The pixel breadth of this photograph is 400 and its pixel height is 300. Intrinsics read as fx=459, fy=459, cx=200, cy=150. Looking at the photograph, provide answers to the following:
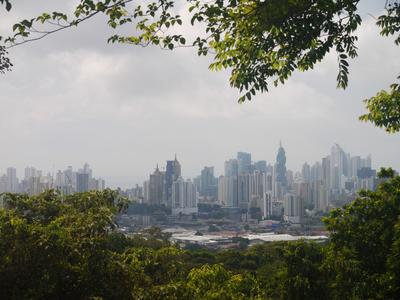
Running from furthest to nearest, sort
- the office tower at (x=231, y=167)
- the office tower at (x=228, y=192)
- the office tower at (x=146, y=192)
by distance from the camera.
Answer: the office tower at (x=231, y=167)
the office tower at (x=228, y=192)
the office tower at (x=146, y=192)

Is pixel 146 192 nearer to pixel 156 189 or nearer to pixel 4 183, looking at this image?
pixel 156 189

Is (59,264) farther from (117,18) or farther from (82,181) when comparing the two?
(82,181)

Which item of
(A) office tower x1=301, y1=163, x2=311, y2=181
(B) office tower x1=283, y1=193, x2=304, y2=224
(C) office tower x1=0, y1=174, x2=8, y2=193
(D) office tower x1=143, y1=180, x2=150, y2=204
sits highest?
(A) office tower x1=301, y1=163, x2=311, y2=181

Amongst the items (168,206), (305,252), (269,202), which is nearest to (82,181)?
(168,206)

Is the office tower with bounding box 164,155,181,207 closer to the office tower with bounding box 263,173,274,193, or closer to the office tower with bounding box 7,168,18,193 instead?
the office tower with bounding box 263,173,274,193

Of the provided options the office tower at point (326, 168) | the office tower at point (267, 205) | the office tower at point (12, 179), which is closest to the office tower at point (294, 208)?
the office tower at point (267, 205)

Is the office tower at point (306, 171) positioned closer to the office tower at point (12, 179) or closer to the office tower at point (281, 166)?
the office tower at point (281, 166)

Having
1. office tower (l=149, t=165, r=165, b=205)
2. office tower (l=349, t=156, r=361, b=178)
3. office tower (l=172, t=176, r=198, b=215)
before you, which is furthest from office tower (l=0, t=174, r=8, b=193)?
office tower (l=349, t=156, r=361, b=178)
